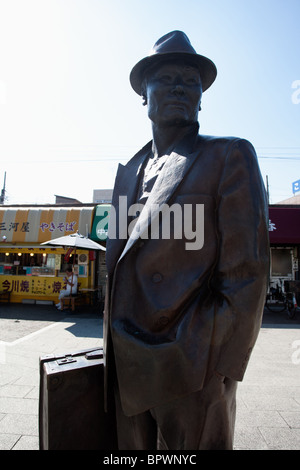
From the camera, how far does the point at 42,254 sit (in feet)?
41.9

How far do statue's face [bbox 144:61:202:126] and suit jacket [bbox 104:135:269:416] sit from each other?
240 millimetres

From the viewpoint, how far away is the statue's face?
1545 mm

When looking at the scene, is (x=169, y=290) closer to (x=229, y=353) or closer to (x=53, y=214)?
(x=229, y=353)

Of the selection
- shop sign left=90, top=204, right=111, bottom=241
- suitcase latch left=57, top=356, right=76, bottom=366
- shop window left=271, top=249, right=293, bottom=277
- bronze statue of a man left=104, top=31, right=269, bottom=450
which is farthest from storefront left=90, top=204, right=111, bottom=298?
bronze statue of a man left=104, top=31, right=269, bottom=450

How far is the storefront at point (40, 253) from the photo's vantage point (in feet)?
40.0

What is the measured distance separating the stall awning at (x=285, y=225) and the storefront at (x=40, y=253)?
308 inches

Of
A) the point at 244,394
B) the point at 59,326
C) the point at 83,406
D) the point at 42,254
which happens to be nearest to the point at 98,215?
the point at 42,254

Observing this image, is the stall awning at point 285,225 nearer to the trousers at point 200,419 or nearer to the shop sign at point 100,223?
the shop sign at point 100,223

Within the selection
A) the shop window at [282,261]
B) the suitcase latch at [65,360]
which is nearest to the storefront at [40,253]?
the shop window at [282,261]

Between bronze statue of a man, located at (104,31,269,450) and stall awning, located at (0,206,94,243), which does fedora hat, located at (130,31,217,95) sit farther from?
stall awning, located at (0,206,94,243)

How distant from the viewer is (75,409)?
4.91 feet

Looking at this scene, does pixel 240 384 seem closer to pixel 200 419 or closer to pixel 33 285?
pixel 200 419

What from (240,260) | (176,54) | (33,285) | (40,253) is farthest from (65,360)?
(40,253)
